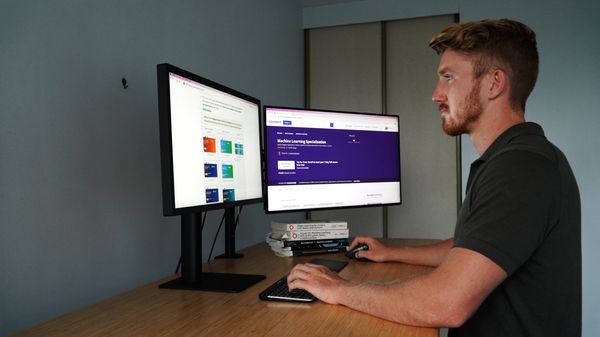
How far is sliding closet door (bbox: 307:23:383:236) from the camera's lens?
3.72m

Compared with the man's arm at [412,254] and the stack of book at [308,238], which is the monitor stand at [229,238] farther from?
the man's arm at [412,254]

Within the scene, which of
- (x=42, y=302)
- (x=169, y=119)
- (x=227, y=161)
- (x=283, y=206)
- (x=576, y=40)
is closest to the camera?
(x=169, y=119)

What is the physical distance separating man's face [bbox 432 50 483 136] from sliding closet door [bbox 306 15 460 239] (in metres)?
2.33

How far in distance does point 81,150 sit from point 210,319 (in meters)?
0.69

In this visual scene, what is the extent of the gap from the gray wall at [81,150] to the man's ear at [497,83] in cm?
115

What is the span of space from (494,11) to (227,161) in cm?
282

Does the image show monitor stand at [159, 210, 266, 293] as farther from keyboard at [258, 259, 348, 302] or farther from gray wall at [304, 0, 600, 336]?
gray wall at [304, 0, 600, 336]

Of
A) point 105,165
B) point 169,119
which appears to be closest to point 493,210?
point 169,119

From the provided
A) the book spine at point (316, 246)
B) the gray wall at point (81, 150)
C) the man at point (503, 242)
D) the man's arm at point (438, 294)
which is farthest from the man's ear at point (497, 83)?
the gray wall at point (81, 150)

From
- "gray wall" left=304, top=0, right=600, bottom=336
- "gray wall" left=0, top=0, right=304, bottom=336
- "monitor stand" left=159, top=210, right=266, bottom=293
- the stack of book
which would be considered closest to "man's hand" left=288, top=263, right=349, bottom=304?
"monitor stand" left=159, top=210, right=266, bottom=293

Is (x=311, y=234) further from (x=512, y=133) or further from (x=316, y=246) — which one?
(x=512, y=133)

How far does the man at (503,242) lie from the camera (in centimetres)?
93

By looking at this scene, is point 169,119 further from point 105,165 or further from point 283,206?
point 283,206

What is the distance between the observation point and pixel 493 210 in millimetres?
953
